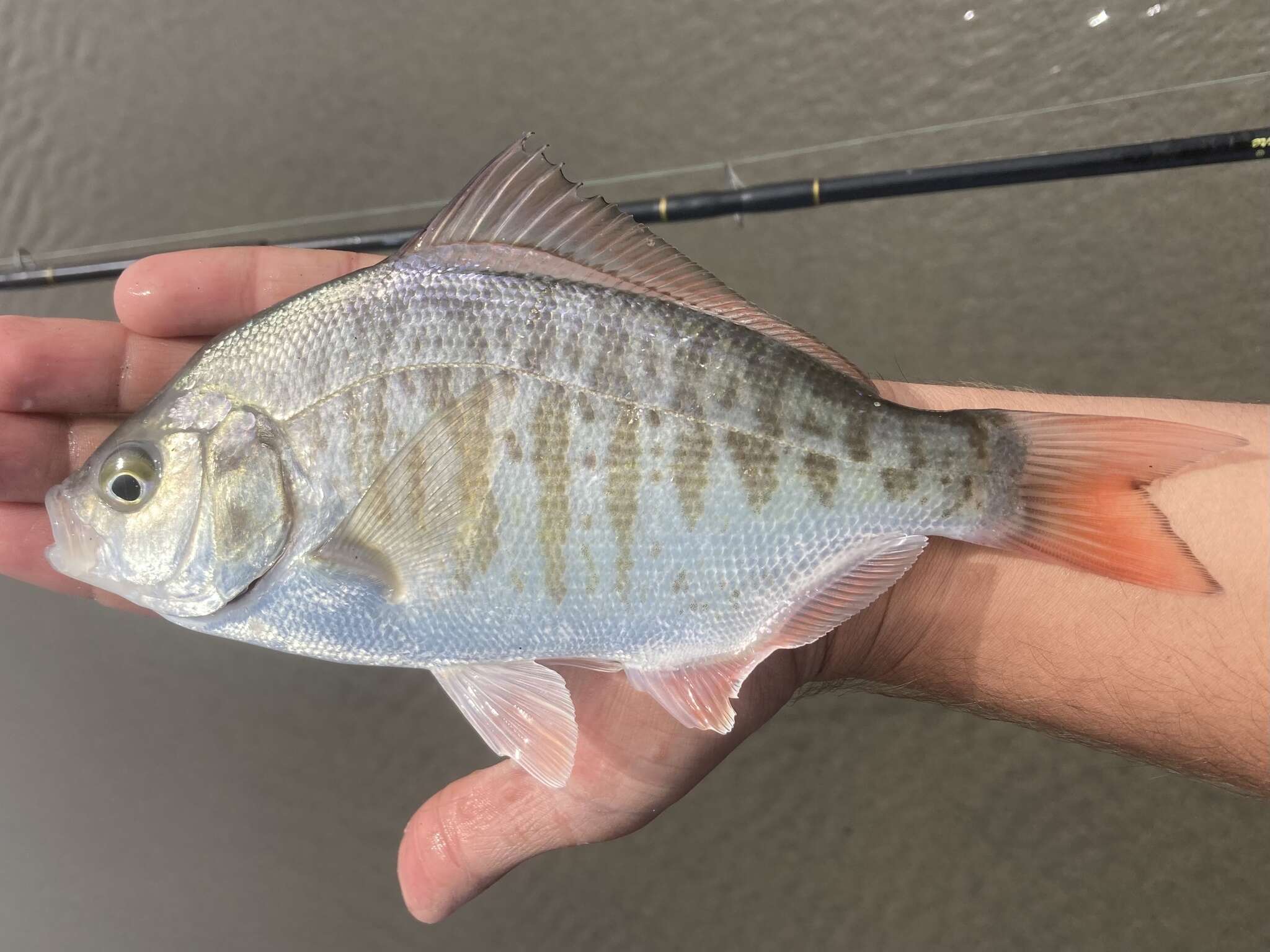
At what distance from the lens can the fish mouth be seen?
1.17 meters

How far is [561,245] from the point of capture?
1.17 metres

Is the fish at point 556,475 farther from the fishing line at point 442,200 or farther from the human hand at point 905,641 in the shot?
the fishing line at point 442,200

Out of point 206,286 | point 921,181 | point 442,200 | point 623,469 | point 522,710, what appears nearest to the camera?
point 623,469

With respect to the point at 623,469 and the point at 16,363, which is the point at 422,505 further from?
the point at 16,363

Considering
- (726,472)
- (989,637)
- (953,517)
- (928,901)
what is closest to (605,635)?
(726,472)

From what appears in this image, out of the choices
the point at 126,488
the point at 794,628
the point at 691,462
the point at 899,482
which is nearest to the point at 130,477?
the point at 126,488

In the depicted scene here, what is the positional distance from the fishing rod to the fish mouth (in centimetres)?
78

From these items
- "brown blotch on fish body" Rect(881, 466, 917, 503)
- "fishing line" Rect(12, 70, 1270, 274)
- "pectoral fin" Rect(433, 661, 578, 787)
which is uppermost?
"fishing line" Rect(12, 70, 1270, 274)

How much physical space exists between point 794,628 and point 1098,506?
459 millimetres

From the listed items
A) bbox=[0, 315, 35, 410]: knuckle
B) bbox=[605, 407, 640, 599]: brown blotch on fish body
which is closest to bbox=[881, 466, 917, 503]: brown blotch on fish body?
bbox=[605, 407, 640, 599]: brown blotch on fish body

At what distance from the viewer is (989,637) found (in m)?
1.38

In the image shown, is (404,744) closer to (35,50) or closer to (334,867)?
(334,867)

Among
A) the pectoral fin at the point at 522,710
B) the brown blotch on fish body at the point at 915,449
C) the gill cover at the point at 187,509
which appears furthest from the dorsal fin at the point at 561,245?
the pectoral fin at the point at 522,710

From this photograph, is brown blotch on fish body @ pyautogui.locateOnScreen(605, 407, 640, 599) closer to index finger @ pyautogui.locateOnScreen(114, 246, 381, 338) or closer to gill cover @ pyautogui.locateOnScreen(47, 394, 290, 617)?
gill cover @ pyautogui.locateOnScreen(47, 394, 290, 617)
